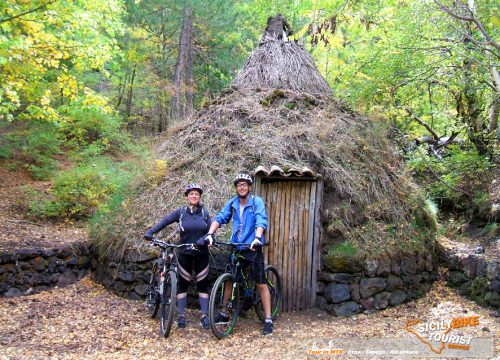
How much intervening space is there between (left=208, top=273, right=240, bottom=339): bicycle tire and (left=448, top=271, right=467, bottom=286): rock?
4.00 m

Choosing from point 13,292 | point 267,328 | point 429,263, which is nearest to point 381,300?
point 429,263

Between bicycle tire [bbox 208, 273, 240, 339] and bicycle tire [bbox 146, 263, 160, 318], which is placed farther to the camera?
bicycle tire [bbox 146, 263, 160, 318]

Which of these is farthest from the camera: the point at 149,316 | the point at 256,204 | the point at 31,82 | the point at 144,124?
the point at 144,124

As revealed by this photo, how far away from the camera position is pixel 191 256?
5250 millimetres

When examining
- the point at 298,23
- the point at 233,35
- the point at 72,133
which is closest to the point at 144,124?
the point at 72,133

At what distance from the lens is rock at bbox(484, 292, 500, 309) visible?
5.87m

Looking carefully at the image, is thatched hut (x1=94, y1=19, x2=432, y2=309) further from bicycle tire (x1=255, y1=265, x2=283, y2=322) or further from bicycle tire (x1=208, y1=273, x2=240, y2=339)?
bicycle tire (x1=208, y1=273, x2=240, y2=339)

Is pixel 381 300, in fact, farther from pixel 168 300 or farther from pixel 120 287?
pixel 120 287

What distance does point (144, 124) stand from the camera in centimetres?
1641

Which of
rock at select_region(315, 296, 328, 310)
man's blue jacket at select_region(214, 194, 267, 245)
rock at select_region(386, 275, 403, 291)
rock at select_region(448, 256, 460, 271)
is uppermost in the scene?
man's blue jacket at select_region(214, 194, 267, 245)

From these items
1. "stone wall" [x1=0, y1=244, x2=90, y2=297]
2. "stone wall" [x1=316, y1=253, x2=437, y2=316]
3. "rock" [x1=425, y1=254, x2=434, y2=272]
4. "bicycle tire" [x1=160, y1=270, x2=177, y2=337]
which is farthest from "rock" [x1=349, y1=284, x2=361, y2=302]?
→ "stone wall" [x1=0, y1=244, x2=90, y2=297]

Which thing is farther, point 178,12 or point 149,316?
point 178,12

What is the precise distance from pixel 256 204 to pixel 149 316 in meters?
2.26

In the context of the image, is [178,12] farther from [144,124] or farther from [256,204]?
[256,204]
